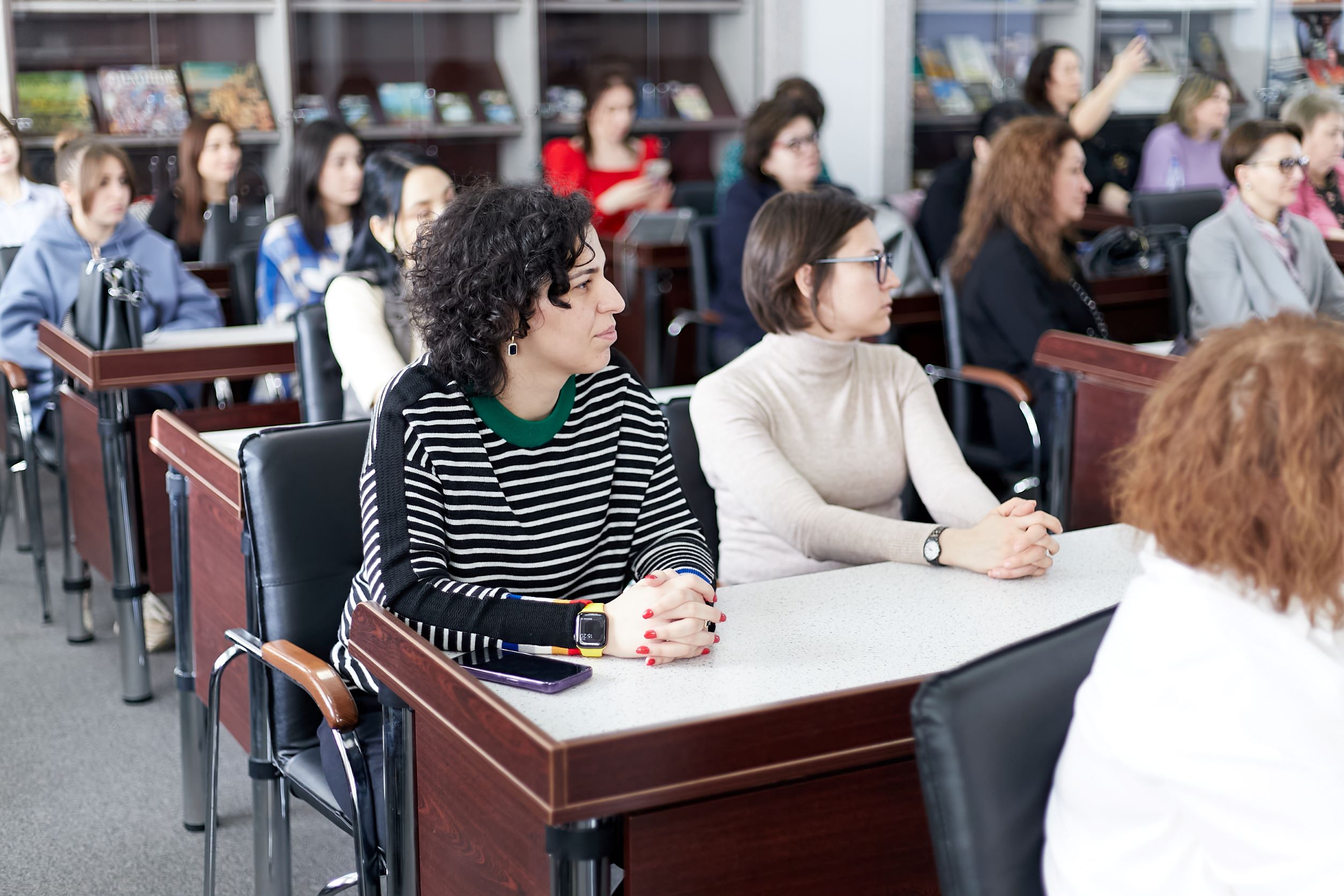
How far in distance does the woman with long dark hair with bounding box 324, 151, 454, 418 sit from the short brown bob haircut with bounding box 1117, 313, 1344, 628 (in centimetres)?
173

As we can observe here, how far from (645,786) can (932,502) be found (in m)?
1.11

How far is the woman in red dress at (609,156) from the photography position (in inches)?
221

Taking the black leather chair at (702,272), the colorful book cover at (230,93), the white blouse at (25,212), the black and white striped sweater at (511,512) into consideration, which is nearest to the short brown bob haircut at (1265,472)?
the black and white striped sweater at (511,512)

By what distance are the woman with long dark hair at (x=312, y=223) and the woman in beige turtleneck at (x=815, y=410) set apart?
1913mm

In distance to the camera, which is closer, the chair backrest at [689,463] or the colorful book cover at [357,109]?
the chair backrest at [689,463]

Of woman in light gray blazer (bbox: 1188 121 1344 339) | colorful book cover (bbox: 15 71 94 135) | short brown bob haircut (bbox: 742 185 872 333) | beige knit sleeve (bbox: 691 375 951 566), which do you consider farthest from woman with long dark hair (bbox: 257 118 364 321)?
woman in light gray blazer (bbox: 1188 121 1344 339)

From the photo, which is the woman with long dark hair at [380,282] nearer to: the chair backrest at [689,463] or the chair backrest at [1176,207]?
the chair backrest at [689,463]

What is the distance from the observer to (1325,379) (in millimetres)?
1028

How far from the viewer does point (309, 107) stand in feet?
20.4

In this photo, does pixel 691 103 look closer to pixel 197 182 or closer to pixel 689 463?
pixel 197 182

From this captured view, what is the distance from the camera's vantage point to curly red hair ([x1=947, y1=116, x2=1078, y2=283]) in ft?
12.1

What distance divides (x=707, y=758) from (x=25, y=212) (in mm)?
4163

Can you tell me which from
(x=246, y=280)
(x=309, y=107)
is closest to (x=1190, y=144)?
(x=309, y=107)

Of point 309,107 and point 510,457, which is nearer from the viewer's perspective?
point 510,457
